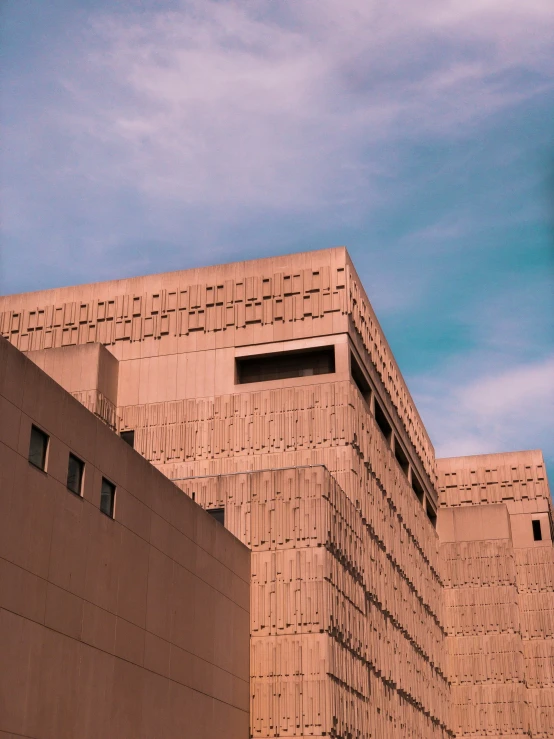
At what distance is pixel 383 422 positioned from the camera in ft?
179

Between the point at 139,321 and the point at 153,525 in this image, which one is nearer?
the point at 153,525

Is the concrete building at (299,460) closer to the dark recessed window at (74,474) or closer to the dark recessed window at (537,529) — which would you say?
the dark recessed window at (74,474)

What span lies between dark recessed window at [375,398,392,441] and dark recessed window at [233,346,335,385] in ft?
22.6

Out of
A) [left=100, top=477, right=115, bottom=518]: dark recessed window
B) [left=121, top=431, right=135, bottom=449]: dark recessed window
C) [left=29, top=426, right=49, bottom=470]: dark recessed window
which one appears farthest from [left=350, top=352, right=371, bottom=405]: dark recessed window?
[left=29, top=426, right=49, bottom=470]: dark recessed window

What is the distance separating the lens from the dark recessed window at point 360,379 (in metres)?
47.1

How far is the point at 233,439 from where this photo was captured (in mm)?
44406

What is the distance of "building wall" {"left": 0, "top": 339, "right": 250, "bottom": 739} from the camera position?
22781mm

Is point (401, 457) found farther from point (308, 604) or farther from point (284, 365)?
point (308, 604)

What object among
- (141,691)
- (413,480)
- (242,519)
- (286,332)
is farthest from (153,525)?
(413,480)

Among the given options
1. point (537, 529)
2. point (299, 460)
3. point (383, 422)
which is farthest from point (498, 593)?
point (299, 460)

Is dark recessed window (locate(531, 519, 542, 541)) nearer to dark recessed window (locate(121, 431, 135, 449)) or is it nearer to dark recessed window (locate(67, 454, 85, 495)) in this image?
dark recessed window (locate(121, 431, 135, 449))

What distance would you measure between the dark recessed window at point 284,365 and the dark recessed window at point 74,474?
1998 cm

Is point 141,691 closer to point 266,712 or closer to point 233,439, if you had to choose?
point 266,712

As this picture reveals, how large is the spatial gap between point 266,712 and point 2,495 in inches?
683
